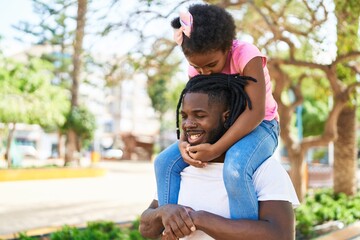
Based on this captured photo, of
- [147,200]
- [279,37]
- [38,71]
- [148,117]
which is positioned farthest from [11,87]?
[148,117]

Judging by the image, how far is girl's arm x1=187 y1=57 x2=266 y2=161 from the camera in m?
1.94

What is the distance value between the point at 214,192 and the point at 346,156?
30.0 ft

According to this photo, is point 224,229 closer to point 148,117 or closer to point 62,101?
point 62,101

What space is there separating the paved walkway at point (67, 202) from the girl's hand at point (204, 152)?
21.2ft

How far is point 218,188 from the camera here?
77.5 inches

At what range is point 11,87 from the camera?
17062 mm

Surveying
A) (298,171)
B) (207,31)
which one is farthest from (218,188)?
(298,171)

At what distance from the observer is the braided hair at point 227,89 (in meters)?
1.95

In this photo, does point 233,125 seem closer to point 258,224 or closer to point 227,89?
point 227,89

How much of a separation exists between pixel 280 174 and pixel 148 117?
216 ft

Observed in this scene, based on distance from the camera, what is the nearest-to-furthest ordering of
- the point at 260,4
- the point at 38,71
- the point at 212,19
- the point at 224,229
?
1. the point at 224,229
2. the point at 212,19
3. the point at 260,4
4. the point at 38,71

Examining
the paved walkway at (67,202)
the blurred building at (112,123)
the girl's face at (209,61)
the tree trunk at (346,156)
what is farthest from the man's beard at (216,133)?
the blurred building at (112,123)

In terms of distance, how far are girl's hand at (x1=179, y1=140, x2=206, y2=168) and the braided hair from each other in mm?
174

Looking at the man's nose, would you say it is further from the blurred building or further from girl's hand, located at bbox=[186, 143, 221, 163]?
the blurred building
